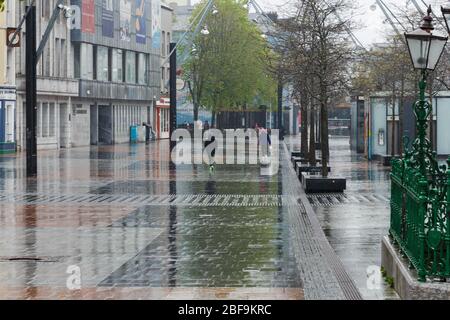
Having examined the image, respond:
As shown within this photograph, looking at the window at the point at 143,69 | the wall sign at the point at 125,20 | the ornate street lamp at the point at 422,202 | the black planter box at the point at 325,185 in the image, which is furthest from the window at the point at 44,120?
the ornate street lamp at the point at 422,202

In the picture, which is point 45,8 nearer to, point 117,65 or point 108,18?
point 108,18

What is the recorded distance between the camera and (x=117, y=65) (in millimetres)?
75438

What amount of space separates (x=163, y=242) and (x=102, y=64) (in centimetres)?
5677

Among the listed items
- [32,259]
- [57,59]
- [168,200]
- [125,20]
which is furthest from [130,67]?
[32,259]

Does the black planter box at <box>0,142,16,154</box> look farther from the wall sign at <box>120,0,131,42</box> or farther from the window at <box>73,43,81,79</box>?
the wall sign at <box>120,0,131,42</box>

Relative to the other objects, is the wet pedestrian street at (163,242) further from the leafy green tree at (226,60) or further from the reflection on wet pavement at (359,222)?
the leafy green tree at (226,60)

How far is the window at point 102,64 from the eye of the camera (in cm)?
7068

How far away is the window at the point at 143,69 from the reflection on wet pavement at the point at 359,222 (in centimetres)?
4940

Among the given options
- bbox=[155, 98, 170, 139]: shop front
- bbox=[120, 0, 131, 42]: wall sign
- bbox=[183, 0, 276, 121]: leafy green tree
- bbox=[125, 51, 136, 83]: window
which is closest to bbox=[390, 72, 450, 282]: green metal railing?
bbox=[183, 0, 276, 121]: leafy green tree

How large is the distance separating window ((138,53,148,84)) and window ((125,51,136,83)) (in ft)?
4.75

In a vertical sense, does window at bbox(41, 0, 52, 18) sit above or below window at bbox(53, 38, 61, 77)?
above

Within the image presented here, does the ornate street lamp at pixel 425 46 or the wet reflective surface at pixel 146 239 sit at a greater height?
the ornate street lamp at pixel 425 46

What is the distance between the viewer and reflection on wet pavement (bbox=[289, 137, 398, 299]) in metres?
13.0
